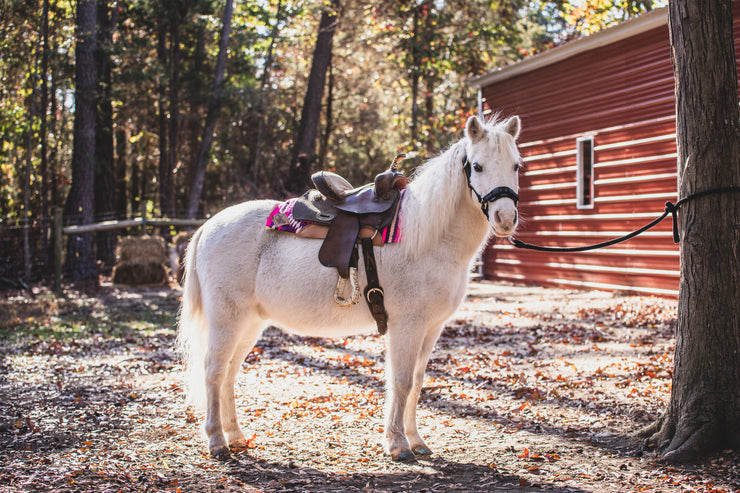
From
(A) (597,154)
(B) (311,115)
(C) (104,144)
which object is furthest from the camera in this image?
(C) (104,144)

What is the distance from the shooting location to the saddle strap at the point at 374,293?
421 cm

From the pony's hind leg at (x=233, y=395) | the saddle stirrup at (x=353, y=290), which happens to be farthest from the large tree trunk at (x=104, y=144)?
the saddle stirrup at (x=353, y=290)

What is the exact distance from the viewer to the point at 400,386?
4156 millimetres

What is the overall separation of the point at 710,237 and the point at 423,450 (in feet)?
7.91

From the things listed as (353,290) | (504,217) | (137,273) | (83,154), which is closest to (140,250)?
(137,273)

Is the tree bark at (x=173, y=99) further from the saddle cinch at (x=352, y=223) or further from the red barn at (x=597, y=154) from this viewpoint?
the saddle cinch at (x=352, y=223)

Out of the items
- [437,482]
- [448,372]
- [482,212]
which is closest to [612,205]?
[448,372]

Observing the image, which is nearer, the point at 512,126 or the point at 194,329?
the point at 512,126

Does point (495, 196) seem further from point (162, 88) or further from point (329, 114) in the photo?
point (329, 114)

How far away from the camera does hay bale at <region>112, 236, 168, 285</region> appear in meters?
15.1

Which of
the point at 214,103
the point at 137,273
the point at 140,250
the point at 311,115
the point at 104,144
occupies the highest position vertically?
the point at 214,103

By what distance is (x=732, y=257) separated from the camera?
152 inches

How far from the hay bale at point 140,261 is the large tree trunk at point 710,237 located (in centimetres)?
1347

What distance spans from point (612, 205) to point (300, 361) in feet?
30.2
